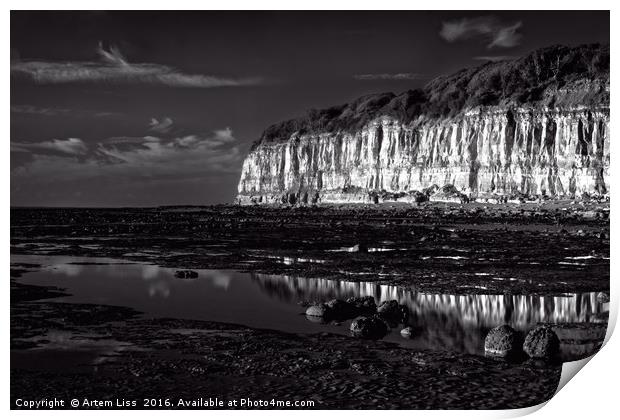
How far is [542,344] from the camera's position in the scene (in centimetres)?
752

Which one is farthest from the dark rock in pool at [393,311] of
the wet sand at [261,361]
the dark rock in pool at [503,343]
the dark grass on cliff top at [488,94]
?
the dark grass on cliff top at [488,94]

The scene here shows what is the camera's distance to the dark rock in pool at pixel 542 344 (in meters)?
7.45

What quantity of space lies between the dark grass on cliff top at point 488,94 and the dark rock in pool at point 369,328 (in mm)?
30106

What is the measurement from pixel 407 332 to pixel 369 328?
22.3 inches

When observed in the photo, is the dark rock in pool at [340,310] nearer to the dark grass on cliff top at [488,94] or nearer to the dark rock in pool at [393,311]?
the dark rock in pool at [393,311]

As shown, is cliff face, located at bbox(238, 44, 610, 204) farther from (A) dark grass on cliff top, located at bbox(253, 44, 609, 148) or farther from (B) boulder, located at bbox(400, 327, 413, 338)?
(B) boulder, located at bbox(400, 327, 413, 338)

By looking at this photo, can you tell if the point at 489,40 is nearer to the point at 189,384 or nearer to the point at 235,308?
the point at 235,308

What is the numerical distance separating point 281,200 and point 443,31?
354 ft

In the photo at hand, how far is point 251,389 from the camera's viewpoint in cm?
627

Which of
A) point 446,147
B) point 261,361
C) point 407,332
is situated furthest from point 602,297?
point 446,147

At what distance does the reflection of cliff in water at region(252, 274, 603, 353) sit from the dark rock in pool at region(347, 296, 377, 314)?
66cm

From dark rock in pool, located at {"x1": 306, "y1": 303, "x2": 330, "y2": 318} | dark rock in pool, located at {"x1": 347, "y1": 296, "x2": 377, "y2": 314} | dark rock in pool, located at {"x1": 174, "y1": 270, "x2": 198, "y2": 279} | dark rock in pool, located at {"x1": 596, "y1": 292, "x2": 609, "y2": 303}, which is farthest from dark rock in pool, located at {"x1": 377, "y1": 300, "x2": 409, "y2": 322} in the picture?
dark rock in pool, located at {"x1": 174, "y1": 270, "x2": 198, "y2": 279}

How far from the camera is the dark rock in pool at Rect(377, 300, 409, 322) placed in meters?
9.27

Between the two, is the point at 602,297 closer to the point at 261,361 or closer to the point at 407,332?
the point at 407,332
